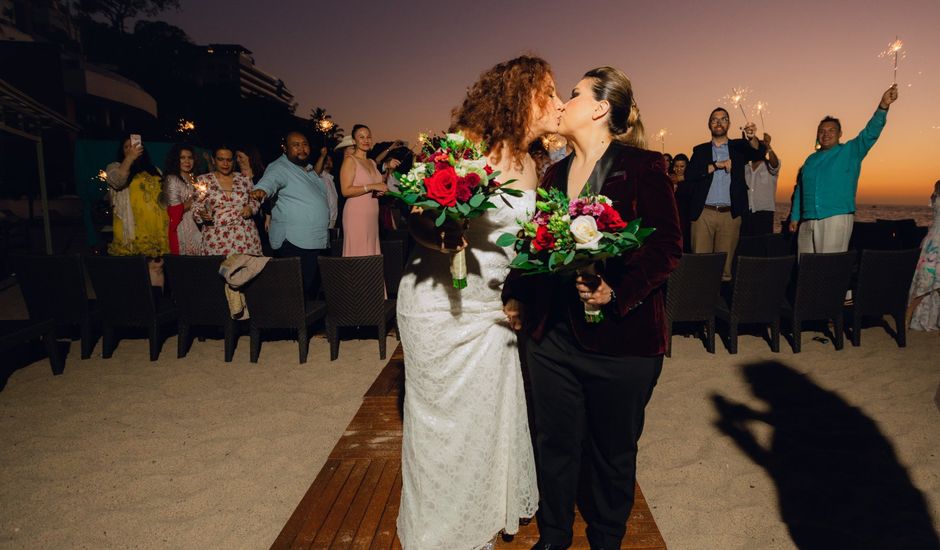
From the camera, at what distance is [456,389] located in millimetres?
2162

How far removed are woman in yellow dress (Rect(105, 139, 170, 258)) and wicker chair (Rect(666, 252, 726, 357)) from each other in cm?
562

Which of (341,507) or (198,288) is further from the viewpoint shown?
(198,288)

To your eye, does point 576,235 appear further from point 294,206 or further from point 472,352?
point 294,206

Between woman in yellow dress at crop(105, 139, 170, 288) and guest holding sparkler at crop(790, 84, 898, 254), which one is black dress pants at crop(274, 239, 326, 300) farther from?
guest holding sparkler at crop(790, 84, 898, 254)

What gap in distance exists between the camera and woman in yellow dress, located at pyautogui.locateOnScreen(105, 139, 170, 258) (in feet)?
18.7

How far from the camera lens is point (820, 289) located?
192 inches

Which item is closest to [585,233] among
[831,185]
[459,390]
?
[459,390]

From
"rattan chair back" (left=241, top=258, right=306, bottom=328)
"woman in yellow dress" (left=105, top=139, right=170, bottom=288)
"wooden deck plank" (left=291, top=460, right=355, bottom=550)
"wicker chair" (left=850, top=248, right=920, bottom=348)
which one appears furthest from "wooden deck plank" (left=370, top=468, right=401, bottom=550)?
"wicker chair" (left=850, top=248, right=920, bottom=348)

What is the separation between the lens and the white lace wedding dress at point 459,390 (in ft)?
7.06

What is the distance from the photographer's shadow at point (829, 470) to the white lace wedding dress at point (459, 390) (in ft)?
5.42

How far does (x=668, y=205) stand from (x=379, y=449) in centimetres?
226

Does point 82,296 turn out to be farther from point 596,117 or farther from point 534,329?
point 596,117

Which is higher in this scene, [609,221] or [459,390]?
[609,221]

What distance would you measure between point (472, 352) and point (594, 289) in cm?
67
